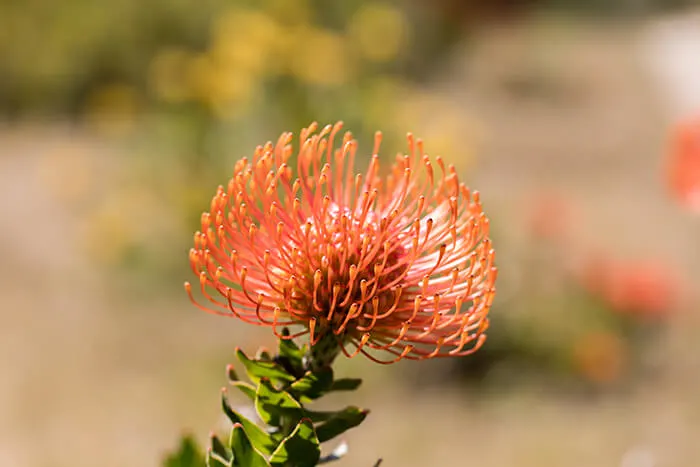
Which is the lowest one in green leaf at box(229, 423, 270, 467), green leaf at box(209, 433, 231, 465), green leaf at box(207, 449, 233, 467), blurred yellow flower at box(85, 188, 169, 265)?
blurred yellow flower at box(85, 188, 169, 265)

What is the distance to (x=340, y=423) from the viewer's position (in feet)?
3.09

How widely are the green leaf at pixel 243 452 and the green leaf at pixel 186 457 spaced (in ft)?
0.58

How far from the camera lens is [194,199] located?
4570mm

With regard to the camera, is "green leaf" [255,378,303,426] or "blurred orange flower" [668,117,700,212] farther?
"blurred orange flower" [668,117,700,212]

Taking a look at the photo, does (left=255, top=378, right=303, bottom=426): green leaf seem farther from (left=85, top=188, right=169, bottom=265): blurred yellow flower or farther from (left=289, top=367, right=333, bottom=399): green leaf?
(left=85, top=188, right=169, bottom=265): blurred yellow flower

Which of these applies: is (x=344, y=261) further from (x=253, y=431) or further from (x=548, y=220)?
(x=548, y=220)

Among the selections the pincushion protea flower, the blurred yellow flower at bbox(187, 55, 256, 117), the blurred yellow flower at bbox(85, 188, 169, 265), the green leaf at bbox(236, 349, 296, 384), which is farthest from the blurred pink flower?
the green leaf at bbox(236, 349, 296, 384)

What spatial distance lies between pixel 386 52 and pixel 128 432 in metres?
2.67

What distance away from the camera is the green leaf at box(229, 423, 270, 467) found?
892 millimetres

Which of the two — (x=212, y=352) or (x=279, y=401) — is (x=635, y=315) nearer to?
(x=212, y=352)

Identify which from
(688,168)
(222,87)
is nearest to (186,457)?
(688,168)

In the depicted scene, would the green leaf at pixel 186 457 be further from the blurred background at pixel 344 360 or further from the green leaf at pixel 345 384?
the blurred background at pixel 344 360

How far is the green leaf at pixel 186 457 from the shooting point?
3.47 ft

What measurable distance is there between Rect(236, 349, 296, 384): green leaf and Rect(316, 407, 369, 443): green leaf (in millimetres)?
63
